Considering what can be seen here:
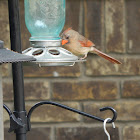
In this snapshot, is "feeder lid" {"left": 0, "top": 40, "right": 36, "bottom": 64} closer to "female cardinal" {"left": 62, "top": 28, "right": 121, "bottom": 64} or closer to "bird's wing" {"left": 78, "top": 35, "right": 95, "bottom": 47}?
"female cardinal" {"left": 62, "top": 28, "right": 121, "bottom": 64}

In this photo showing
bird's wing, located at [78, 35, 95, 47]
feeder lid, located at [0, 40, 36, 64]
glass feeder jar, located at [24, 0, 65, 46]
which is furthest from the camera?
bird's wing, located at [78, 35, 95, 47]

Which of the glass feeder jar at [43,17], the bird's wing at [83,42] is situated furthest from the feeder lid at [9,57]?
the bird's wing at [83,42]

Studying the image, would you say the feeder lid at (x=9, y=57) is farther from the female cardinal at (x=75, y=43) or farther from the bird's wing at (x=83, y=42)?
the bird's wing at (x=83, y=42)

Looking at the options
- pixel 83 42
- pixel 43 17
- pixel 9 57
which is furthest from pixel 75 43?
pixel 9 57

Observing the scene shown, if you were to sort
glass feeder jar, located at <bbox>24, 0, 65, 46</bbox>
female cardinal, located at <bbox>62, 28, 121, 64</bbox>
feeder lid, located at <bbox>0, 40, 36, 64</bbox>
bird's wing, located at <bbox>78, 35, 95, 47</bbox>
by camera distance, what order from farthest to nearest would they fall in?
bird's wing, located at <bbox>78, 35, 95, 47</bbox> < female cardinal, located at <bbox>62, 28, 121, 64</bbox> < glass feeder jar, located at <bbox>24, 0, 65, 46</bbox> < feeder lid, located at <bbox>0, 40, 36, 64</bbox>

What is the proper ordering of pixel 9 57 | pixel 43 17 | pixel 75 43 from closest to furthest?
pixel 9 57, pixel 43 17, pixel 75 43

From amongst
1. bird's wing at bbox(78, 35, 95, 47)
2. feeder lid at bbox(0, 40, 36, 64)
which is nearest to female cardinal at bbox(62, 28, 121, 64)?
bird's wing at bbox(78, 35, 95, 47)

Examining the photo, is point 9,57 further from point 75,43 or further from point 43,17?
point 75,43

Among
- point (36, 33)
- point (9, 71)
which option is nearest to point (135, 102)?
point (9, 71)

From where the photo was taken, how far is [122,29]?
88.2 inches

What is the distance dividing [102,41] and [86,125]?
0.45 metres

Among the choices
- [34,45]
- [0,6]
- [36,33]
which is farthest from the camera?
[0,6]

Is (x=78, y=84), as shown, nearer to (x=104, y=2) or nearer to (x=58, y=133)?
(x=58, y=133)

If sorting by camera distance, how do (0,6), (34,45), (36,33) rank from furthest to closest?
(0,6), (36,33), (34,45)
